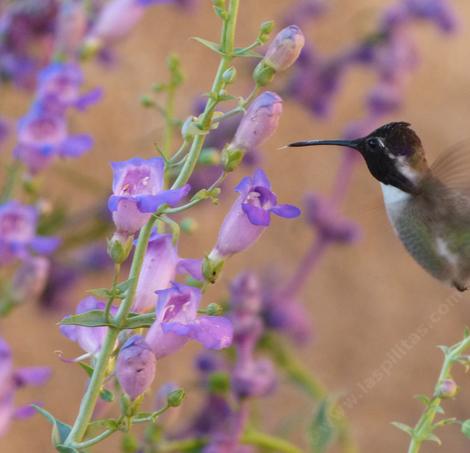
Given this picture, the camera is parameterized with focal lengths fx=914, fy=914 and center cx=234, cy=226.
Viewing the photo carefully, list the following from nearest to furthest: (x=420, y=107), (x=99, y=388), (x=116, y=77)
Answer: (x=99, y=388), (x=116, y=77), (x=420, y=107)

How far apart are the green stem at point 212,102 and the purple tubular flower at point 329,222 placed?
35.6 inches

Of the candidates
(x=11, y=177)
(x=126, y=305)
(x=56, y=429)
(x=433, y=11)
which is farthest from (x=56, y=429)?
(x=433, y=11)

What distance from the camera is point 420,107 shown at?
8.90ft

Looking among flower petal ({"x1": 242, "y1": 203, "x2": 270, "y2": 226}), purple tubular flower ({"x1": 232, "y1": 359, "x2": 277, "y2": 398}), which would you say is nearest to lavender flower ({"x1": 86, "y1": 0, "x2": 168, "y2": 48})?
purple tubular flower ({"x1": 232, "y1": 359, "x2": 277, "y2": 398})

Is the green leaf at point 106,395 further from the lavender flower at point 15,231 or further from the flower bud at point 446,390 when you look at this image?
the lavender flower at point 15,231

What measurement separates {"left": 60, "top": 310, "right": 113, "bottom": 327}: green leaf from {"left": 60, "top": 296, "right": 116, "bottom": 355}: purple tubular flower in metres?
0.05

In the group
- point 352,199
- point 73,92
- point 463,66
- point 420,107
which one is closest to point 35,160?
point 73,92

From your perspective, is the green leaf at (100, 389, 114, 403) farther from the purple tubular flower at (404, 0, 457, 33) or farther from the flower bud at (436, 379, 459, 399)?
the purple tubular flower at (404, 0, 457, 33)

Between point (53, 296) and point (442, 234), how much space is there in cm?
80

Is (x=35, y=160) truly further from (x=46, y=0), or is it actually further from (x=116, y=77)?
(x=116, y=77)

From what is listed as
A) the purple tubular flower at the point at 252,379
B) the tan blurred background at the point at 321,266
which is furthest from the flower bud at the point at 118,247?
the tan blurred background at the point at 321,266

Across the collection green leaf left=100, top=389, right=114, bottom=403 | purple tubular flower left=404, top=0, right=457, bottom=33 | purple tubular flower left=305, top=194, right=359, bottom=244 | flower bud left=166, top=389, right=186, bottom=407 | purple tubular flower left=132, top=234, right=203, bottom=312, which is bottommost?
green leaf left=100, top=389, right=114, bottom=403

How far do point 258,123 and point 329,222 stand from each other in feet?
2.81

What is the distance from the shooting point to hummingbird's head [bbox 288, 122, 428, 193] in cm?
85
